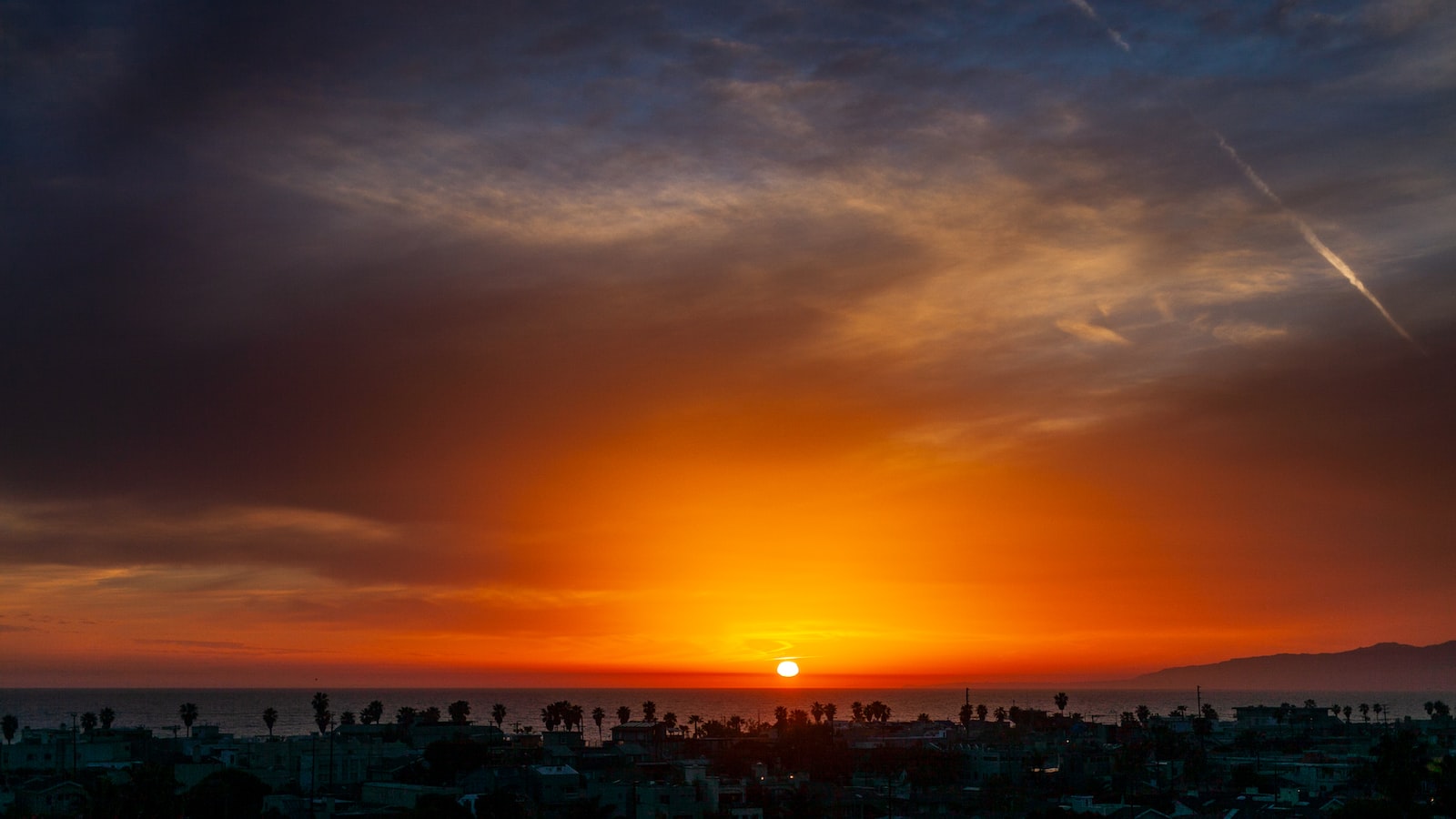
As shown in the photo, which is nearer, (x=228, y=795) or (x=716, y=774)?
(x=228, y=795)

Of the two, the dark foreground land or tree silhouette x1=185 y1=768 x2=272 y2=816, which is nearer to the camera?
tree silhouette x1=185 y1=768 x2=272 y2=816

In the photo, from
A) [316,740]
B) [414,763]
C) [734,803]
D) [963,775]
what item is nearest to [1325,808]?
[734,803]

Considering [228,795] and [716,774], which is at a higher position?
[228,795]

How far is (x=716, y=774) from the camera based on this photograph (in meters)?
123

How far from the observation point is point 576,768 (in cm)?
12275

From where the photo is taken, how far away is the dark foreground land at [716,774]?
87.6 meters

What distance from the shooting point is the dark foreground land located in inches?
3447

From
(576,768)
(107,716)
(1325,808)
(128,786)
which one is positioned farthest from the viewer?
(107,716)

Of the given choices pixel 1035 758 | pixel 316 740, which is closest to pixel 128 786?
pixel 316 740

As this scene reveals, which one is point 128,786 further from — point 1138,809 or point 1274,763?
point 1274,763

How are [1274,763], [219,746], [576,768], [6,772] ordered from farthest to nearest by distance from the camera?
1. [1274,763]
2. [219,746]
3. [576,768]
4. [6,772]

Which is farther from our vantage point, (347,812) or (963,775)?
(963,775)

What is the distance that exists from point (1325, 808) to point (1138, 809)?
42.7ft

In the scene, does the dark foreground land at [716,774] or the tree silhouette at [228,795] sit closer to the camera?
the tree silhouette at [228,795]
